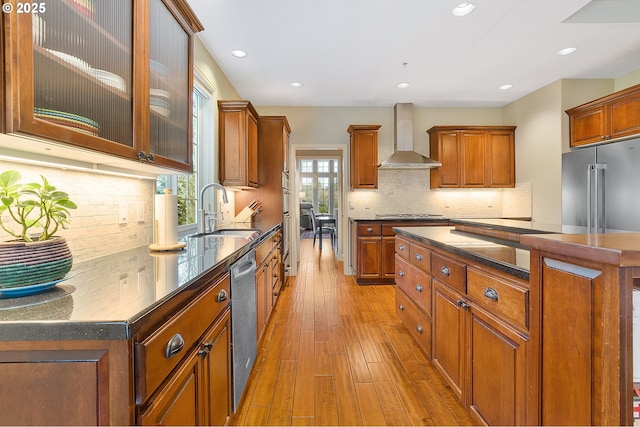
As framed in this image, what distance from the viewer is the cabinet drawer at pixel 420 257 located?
2004mm

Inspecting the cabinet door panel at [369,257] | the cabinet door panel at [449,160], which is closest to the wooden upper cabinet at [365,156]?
the cabinet door panel at [369,257]

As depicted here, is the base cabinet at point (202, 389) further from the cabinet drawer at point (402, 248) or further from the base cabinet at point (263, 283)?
the cabinet drawer at point (402, 248)

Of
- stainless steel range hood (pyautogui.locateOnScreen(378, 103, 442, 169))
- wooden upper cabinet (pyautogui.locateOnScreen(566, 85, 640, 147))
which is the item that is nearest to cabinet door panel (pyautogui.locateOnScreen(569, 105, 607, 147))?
wooden upper cabinet (pyautogui.locateOnScreen(566, 85, 640, 147))

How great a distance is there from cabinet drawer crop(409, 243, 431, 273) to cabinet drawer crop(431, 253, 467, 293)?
7 cm

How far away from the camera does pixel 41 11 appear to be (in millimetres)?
856

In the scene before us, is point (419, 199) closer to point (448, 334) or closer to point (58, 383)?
point (448, 334)

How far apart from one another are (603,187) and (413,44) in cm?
257

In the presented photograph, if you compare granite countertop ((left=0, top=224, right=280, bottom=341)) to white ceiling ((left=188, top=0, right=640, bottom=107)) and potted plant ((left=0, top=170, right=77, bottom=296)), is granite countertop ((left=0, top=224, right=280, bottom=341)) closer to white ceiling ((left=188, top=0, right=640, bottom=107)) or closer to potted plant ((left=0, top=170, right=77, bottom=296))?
potted plant ((left=0, top=170, right=77, bottom=296))

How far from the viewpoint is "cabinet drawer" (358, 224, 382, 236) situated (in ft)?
14.2

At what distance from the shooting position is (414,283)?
2.27 m

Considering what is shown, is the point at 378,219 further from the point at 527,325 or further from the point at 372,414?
the point at 527,325

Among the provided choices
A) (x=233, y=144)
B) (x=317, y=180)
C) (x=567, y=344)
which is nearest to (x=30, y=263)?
(x=567, y=344)

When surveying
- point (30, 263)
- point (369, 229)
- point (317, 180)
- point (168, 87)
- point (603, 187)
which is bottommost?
point (369, 229)

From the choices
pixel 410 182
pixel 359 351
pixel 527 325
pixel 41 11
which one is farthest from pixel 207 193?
pixel 410 182
